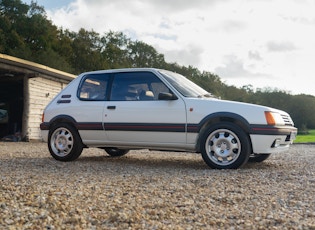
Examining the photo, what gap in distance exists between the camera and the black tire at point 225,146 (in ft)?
19.8

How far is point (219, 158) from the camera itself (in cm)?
618

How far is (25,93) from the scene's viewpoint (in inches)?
618

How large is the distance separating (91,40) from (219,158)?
42.3 metres

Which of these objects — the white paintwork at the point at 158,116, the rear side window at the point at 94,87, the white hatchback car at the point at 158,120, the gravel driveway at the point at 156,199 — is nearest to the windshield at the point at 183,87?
the white hatchback car at the point at 158,120

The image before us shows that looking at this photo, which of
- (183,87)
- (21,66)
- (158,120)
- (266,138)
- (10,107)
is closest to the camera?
(266,138)

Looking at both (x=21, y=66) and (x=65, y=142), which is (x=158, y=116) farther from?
(x=21, y=66)

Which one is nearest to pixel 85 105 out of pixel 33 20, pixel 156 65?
pixel 33 20

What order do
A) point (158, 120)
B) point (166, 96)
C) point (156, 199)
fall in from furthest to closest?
1. point (158, 120)
2. point (166, 96)
3. point (156, 199)

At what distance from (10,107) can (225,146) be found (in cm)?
1539

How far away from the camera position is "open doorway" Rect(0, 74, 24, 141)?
1858cm

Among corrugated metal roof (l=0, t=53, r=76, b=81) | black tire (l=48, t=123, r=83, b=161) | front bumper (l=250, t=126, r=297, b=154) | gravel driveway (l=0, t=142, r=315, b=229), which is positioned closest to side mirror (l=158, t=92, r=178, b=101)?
gravel driveway (l=0, t=142, r=315, b=229)

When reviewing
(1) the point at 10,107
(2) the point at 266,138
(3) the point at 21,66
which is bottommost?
(2) the point at 266,138

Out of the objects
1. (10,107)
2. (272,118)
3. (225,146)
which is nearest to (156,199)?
(225,146)

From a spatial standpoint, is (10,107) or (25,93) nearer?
(25,93)
